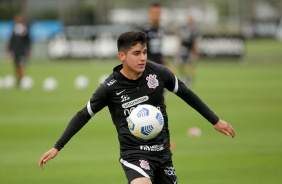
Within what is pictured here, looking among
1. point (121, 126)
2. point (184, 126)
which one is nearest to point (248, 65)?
point (184, 126)

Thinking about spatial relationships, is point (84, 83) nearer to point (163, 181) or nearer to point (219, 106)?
point (219, 106)

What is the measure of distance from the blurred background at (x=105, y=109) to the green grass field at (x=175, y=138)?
0.07 feet

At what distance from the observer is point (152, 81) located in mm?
8414

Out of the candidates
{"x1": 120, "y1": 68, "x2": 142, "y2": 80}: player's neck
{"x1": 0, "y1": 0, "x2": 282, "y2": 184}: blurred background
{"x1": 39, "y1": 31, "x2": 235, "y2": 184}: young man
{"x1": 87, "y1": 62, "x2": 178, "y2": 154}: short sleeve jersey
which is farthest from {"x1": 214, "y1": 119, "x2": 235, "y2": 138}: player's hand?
{"x1": 0, "y1": 0, "x2": 282, "y2": 184}: blurred background

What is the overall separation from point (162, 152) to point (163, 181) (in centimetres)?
32

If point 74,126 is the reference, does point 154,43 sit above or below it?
below

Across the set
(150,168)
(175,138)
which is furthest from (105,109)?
(150,168)

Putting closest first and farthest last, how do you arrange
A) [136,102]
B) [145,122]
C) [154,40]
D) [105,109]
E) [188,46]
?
[145,122], [136,102], [154,40], [105,109], [188,46]

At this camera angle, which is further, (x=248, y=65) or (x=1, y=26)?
(x=1, y=26)

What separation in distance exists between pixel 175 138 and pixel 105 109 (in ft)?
23.1

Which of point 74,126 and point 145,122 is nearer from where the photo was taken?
point 145,122

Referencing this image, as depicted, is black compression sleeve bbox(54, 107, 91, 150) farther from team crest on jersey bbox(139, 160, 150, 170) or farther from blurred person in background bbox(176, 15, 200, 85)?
blurred person in background bbox(176, 15, 200, 85)

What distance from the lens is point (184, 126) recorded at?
1842 centimetres

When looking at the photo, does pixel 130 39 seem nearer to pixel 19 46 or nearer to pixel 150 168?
pixel 150 168
